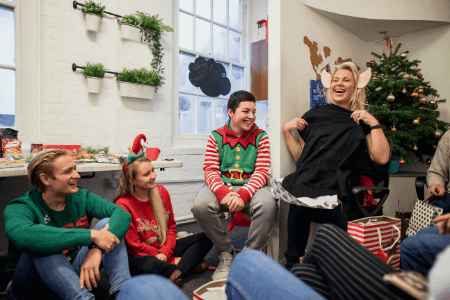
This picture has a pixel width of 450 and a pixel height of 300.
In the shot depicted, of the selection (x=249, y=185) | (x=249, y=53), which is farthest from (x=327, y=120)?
(x=249, y=53)

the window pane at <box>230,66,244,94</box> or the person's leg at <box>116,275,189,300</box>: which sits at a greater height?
the window pane at <box>230,66,244,94</box>

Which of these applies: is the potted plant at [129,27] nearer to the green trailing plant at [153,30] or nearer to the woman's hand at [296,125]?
the green trailing plant at [153,30]

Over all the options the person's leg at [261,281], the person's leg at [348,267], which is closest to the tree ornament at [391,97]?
the person's leg at [348,267]

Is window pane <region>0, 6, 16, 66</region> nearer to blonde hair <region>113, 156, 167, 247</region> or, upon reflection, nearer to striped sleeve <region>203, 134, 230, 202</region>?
blonde hair <region>113, 156, 167, 247</region>

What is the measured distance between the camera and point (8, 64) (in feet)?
7.74

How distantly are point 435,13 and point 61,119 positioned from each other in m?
3.85

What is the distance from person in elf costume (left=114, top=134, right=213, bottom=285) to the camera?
66.6 inches

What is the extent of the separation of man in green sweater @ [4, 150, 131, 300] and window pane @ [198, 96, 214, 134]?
2336 mm

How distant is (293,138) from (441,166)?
3.53 feet

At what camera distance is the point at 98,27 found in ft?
8.83

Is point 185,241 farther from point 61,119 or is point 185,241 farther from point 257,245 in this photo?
point 61,119

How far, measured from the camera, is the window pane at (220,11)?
3854 mm

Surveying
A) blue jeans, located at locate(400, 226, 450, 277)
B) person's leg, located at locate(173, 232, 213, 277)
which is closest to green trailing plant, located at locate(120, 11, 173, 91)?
person's leg, located at locate(173, 232, 213, 277)

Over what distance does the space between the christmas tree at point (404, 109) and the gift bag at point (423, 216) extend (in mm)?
1251
